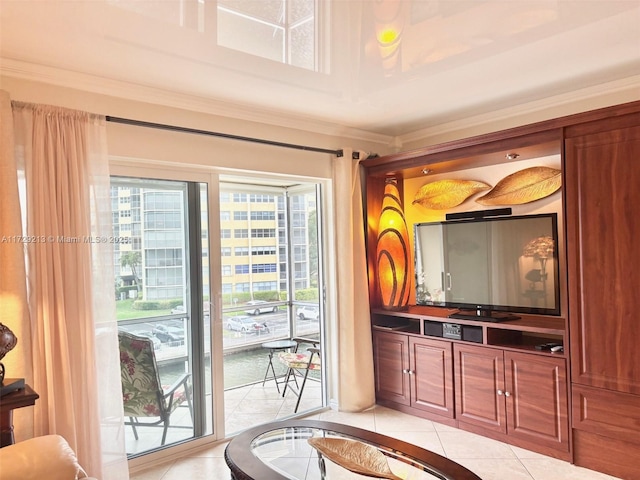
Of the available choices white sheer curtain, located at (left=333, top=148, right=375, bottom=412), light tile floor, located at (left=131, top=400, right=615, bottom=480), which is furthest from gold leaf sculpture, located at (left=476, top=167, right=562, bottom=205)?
light tile floor, located at (left=131, top=400, right=615, bottom=480)

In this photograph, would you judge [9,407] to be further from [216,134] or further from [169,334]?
[216,134]

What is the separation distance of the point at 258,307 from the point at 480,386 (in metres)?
2.28

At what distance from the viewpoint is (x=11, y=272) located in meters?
2.36

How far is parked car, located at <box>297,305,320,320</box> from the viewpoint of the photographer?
4.40 metres

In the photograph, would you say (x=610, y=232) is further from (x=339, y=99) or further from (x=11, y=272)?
(x=11, y=272)

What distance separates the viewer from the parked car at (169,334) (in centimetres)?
320

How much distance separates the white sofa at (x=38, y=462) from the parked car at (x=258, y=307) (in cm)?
283

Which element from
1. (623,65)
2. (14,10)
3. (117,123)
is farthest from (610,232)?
(14,10)

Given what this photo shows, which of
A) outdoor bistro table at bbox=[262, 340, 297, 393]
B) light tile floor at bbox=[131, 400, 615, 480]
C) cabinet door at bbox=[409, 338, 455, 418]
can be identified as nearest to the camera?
light tile floor at bbox=[131, 400, 615, 480]

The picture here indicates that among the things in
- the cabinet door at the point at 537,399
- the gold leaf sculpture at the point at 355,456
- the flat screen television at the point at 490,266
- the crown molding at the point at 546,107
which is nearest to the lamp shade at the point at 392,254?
the flat screen television at the point at 490,266

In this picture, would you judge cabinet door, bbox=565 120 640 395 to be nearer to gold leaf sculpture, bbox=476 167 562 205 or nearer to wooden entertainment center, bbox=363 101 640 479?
wooden entertainment center, bbox=363 101 640 479

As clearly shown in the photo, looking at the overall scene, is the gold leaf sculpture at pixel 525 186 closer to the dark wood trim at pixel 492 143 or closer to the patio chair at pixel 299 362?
the dark wood trim at pixel 492 143

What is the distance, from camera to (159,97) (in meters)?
3.04

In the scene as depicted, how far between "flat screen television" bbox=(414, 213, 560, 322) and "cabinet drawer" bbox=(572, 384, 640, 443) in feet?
1.85
